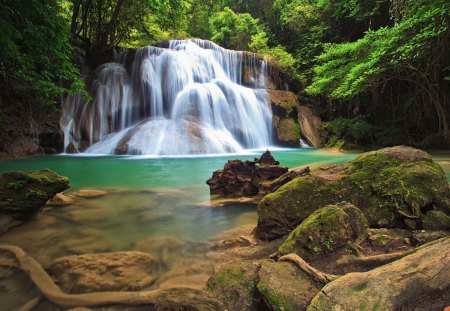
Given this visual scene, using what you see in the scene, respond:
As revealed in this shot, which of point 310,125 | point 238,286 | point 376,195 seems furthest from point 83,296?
point 310,125

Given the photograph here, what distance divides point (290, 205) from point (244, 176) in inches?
96.8

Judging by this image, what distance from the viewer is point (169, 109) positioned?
17.3m

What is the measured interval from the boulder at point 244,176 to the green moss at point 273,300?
11.4 ft

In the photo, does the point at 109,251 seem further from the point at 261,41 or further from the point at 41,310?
the point at 261,41

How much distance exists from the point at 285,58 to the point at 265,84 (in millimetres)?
2847

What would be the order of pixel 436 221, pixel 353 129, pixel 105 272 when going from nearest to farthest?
pixel 105 272, pixel 436 221, pixel 353 129

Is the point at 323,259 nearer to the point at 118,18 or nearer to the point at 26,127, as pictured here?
the point at 26,127

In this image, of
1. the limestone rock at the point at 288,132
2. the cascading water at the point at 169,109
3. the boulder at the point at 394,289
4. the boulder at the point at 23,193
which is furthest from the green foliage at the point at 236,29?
the boulder at the point at 394,289

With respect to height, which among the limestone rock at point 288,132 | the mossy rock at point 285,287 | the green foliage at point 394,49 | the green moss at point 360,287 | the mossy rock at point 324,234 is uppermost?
the green foliage at point 394,49

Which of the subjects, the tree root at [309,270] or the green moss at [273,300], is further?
the tree root at [309,270]

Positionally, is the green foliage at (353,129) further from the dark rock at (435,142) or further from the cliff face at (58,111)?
the dark rock at (435,142)

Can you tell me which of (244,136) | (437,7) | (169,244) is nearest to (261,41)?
(244,136)

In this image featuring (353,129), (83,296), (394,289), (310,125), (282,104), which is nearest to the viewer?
(394,289)

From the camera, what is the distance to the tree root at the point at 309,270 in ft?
7.18
